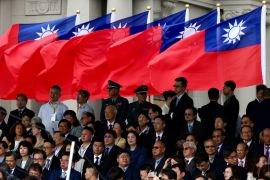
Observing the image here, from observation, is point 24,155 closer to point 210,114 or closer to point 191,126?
point 191,126

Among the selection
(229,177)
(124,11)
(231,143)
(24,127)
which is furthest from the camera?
(124,11)

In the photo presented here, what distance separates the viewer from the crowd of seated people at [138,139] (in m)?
23.4

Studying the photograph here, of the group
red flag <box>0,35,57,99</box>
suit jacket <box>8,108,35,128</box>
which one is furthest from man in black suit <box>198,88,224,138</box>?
red flag <box>0,35,57,99</box>

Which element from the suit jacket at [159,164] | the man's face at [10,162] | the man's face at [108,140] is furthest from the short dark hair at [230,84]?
the man's face at [10,162]

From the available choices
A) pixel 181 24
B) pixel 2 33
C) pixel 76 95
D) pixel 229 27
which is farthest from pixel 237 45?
pixel 2 33

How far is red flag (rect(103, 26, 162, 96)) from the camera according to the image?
27.1 metres

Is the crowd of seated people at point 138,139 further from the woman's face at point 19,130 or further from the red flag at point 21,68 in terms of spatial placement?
the red flag at point 21,68

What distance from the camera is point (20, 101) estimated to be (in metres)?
27.8

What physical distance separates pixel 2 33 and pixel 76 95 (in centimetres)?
540

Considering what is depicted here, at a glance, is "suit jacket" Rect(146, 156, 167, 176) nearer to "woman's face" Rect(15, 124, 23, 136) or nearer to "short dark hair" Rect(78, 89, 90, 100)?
"short dark hair" Rect(78, 89, 90, 100)

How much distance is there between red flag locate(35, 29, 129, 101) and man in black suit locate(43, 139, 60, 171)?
2.28 metres

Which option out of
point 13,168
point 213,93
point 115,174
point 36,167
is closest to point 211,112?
point 213,93

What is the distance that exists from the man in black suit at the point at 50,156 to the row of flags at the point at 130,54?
2.26 meters

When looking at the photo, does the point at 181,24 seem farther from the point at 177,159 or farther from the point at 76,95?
the point at 177,159
